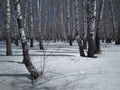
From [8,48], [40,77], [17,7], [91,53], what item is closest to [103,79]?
[40,77]

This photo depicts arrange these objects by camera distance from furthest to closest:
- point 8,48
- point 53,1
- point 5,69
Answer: point 53,1 < point 8,48 < point 5,69

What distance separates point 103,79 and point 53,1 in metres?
38.9

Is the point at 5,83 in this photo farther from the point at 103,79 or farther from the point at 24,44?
the point at 103,79

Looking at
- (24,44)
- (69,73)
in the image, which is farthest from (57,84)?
(24,44)

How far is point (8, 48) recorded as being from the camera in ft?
50.3

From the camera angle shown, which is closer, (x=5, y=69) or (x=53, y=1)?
(x=5, y=69)

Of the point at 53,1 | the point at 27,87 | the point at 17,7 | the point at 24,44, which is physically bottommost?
the point at 27,87

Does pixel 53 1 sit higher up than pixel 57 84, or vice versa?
pixel 53 1

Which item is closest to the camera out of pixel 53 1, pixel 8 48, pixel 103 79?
pixel 103 79

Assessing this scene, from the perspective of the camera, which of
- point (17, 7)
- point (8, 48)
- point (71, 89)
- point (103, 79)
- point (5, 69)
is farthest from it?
point (8, 48)

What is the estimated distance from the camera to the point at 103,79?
8133 mm

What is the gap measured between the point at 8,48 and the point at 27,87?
773 centimetres

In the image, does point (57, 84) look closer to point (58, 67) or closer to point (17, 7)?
point (58, 67)

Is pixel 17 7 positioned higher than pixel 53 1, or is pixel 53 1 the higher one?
pixel 53 1
